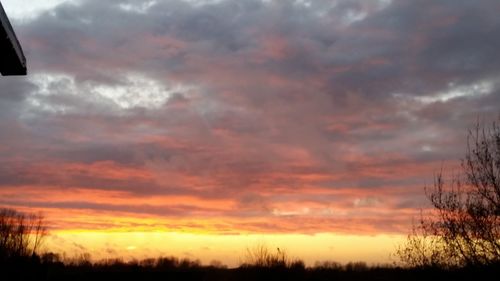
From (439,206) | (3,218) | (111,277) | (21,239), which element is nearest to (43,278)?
(111,277)

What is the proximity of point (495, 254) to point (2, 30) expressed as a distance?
1684cm

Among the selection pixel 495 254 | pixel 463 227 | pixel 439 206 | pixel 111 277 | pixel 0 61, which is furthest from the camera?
pixel 111 277

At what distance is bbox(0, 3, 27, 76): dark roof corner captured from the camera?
4.30 meters

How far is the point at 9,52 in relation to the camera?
465cm

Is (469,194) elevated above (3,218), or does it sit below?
below

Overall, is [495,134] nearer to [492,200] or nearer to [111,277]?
[492,200]

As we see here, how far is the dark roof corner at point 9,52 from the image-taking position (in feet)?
14.1

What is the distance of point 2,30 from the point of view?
4.27 metres

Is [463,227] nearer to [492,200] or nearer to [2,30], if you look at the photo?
[492,200]

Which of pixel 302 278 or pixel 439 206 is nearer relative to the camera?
pixel 439 206

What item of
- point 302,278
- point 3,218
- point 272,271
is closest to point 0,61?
point 272,271

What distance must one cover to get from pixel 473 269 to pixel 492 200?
Result: 2.31 meters

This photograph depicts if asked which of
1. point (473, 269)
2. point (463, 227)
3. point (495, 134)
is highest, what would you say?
point (495, 134)

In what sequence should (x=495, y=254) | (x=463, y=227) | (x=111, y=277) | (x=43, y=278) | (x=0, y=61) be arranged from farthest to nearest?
(x=111, y=277), (x=43, y=278), (x=463, y=227), (x=495, y=254), (x=0, y=61)
